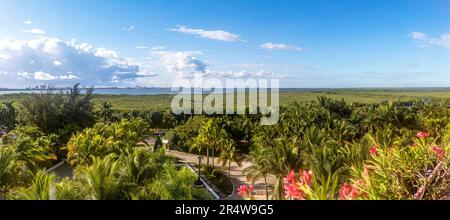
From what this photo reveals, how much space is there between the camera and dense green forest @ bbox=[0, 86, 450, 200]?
5.84 metres

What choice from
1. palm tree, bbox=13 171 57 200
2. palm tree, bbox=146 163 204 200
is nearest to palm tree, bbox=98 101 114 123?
palm tree, bbox=146 163 204 200

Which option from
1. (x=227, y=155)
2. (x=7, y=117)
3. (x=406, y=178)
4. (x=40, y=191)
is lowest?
(x=227, y=155)

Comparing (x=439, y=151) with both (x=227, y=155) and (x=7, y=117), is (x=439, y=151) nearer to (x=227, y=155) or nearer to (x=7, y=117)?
(x=227, y=155)

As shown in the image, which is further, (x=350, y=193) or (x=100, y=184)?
(x=100, y=184)

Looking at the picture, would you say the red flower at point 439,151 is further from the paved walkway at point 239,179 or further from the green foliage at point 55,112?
the green foliage at point 55,112

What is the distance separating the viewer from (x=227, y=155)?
2770 centimetres

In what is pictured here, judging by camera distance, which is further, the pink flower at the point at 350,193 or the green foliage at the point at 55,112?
the green foliage at the point at 55,112

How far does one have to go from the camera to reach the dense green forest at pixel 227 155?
5840 mm

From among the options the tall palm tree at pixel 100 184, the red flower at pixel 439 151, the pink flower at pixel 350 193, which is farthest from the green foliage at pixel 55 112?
the red flower at pixel 439 151

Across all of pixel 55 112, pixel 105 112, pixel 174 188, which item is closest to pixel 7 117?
pixel 105 112

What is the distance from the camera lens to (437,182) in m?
5.37

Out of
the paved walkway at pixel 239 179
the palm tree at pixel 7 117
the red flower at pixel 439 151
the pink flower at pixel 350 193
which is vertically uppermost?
the red flower at pixel 439 151

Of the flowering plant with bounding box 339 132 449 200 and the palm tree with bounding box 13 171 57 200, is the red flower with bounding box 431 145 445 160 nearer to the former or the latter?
the flowering plant with bounding box 339 132 449 200
